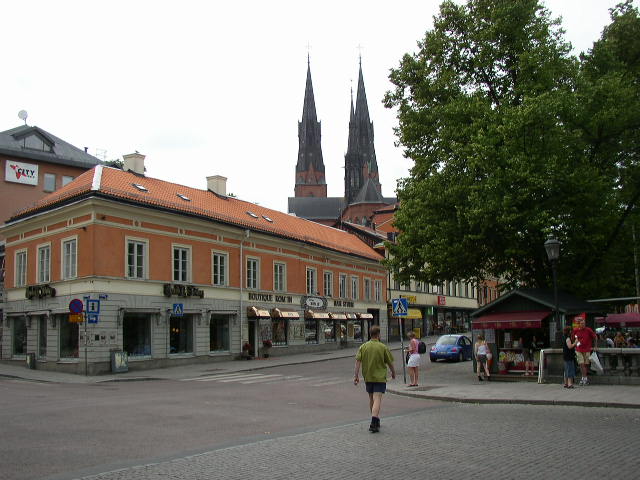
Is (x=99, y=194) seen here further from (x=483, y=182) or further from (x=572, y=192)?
(x=572, y=192)

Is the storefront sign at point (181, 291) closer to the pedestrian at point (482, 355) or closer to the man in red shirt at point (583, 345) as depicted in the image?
the pedestrian at point (482, 355)

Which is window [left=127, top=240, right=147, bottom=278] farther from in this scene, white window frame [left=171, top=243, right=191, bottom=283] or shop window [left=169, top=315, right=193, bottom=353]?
shop window [left=169, top=315, right=193, bottom=353]

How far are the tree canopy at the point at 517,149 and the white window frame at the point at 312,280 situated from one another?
16.2 m

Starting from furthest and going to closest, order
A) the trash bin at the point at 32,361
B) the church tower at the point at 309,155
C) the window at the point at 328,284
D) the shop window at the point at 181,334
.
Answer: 1. the church tower at the point at 309,155
2. the window at the point at 328,284
3. the shop window at the point at 181,334
4. the trash bin at the point at 32,361

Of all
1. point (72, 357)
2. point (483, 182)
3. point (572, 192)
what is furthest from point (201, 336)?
point (572, 192)

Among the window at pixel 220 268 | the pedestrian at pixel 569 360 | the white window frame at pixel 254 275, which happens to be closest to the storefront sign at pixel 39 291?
the window at pixel 220 268

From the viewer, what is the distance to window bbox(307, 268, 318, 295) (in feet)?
139

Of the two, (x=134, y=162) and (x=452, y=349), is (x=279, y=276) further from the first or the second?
(x=452, y=349)

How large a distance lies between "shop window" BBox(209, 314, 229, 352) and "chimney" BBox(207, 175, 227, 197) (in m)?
9.44

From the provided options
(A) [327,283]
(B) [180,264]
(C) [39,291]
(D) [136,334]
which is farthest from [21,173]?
(D) [136,334]

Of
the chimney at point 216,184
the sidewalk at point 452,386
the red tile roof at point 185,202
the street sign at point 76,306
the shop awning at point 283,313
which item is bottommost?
the sidewalk at point 452,386

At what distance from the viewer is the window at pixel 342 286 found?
152ft

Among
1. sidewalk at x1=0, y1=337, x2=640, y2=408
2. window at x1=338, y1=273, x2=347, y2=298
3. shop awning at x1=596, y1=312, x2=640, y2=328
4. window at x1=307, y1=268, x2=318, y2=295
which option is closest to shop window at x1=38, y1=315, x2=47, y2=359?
sidewalk at x1=0, y1=337, x2=640, y2=408

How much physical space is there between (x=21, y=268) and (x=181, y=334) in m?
9.06
